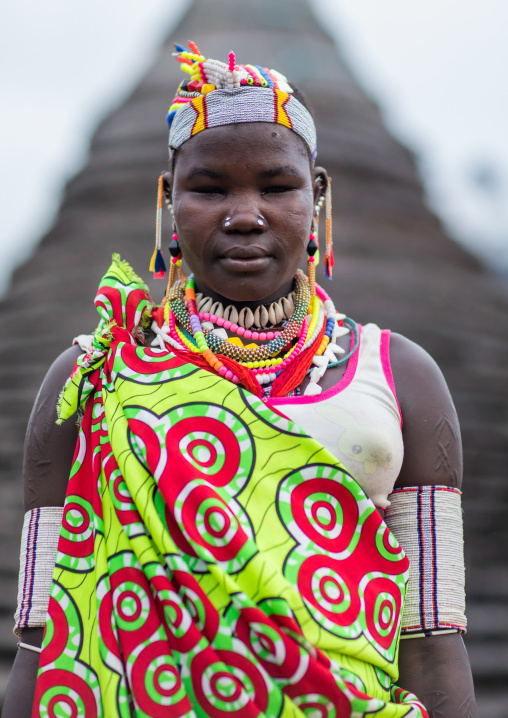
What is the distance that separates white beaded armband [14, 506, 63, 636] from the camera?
7.85ft

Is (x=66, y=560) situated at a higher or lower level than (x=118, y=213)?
lower

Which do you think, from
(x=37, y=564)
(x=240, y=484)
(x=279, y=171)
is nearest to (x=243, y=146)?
(x=279, y=171)

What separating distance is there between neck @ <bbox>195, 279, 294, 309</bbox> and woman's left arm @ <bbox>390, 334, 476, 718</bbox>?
35 centimetres

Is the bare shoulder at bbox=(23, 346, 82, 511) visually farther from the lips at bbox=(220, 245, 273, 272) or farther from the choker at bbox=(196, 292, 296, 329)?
the lips at bbox=(220, 245, 273, 272)

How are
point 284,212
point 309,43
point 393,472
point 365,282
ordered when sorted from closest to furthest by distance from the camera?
point 393,472 → point 284,212 → point 365,282 → point 309,43

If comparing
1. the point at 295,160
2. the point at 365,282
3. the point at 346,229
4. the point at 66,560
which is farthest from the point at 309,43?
the point at 66,560

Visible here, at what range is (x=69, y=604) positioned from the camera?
7.35ft

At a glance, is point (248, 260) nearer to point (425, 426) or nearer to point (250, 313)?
point (250, 313)

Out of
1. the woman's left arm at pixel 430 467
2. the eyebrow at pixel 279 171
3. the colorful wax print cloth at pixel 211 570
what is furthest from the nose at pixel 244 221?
the woman's left arm at pixel 430 467

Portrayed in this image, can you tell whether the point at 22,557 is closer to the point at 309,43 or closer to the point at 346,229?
the point at 346,229

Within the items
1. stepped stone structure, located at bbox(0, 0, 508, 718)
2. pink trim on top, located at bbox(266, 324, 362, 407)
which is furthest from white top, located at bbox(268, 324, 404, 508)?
stepped stone structure, located at bbox(0, 0, 508, 718)

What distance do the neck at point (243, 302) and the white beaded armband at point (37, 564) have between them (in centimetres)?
74

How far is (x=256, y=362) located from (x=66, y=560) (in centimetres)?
73

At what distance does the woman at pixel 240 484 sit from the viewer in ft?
6.75
